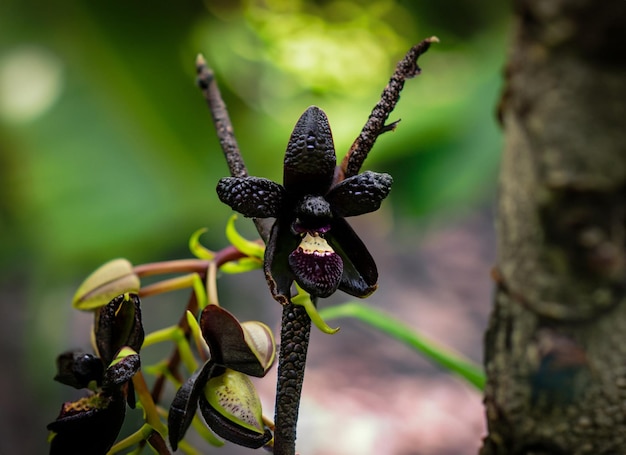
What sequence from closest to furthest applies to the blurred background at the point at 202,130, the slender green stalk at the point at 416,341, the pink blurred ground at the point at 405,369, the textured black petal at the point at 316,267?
the textured black petal at the point at 316,267 < the slender green stalk at the point at 416,341 < the blurred background at the point at 202,130 < the pink blurred ground at the point at 405,369

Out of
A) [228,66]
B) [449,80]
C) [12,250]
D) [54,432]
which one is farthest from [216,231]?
[54,432]

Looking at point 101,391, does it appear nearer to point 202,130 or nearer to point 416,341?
point 416,341

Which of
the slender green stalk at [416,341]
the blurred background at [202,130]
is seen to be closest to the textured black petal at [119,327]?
the slender green stalk at [416,341]

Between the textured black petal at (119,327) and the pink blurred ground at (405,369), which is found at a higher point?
the pink blurred ground at (405,369)

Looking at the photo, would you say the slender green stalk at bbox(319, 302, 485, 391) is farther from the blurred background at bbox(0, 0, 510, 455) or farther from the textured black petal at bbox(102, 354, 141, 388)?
the blurred background at bbox(0, 0, 510, 455)

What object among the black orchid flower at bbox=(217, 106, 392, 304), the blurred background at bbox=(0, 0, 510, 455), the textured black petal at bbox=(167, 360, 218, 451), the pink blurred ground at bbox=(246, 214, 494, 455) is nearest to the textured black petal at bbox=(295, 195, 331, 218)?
the black orchid flower at bbox=(217, 106, 392, 304)

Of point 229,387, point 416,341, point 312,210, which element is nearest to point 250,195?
point 312,210

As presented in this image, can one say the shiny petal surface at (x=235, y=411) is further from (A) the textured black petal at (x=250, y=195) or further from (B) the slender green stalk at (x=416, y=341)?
(B) the slender green stalk at (x=416, y=341)

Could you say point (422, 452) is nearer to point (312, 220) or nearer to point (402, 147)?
point (402, 147)
